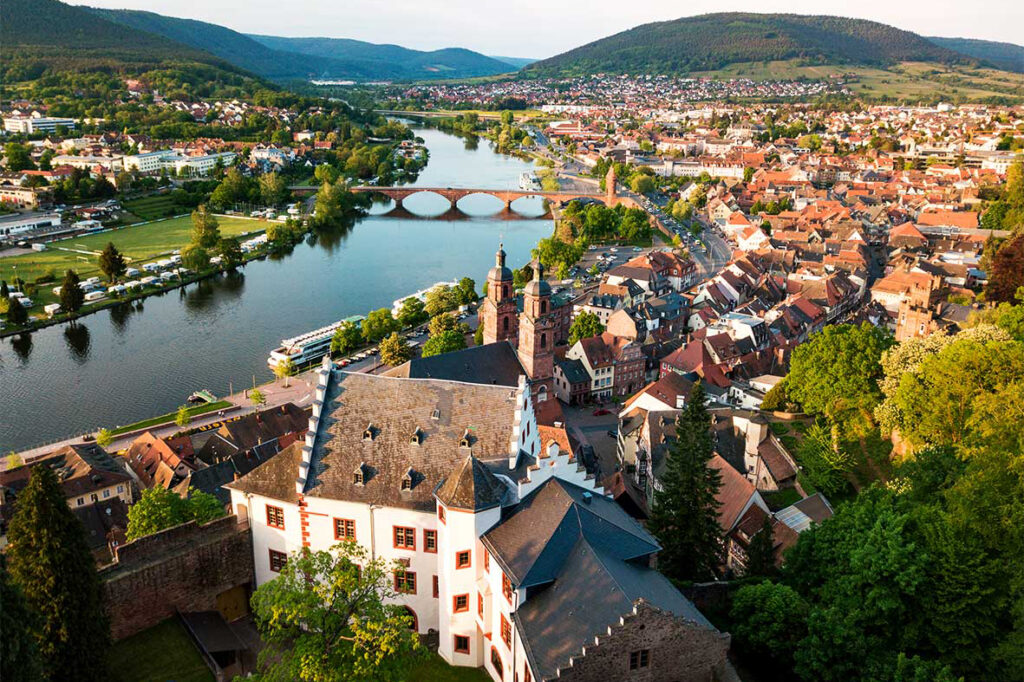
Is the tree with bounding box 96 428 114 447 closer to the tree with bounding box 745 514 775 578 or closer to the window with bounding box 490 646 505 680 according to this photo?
the window with bounding box 490 646 505 680

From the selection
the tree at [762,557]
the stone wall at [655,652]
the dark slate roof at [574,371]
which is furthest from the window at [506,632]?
the dark slate roof at [574,371]

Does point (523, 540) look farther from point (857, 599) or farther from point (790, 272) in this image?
point (790, 272)

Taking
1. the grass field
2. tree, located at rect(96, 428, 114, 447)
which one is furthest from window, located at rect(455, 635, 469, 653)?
the grass field

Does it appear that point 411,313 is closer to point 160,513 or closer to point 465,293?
point 465,293

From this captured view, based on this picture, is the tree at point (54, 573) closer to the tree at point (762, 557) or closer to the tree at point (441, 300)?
the tree at point (762, 557)

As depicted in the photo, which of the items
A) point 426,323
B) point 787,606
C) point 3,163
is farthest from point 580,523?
point 3,163
